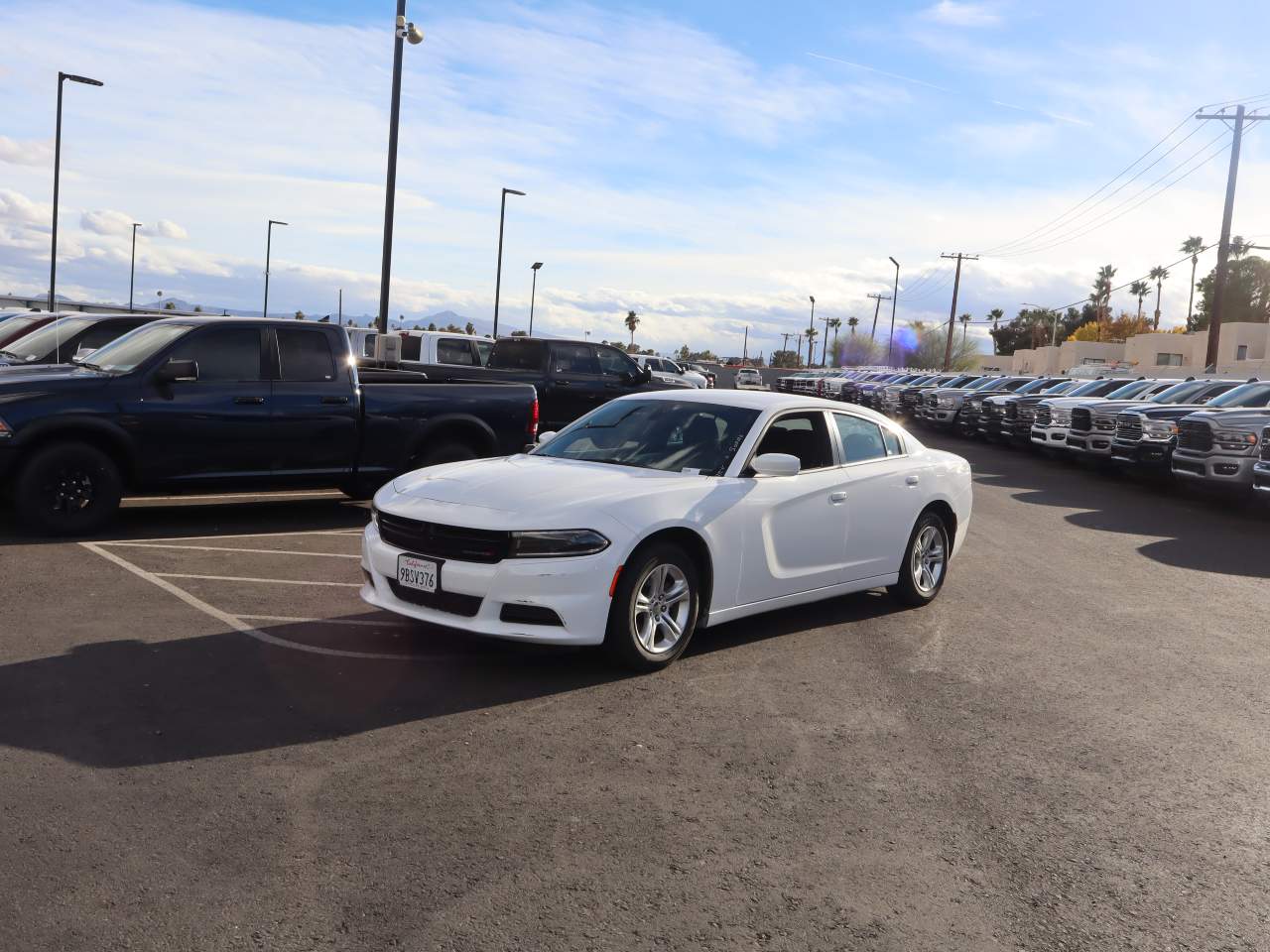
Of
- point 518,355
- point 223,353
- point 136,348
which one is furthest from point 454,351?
point 136,348

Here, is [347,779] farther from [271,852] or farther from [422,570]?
[422,570]

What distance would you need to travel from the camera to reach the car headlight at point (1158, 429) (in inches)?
746

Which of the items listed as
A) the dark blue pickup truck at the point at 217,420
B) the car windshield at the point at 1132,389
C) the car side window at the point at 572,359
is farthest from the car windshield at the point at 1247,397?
the dark blue pickup truck at the point at 217,420

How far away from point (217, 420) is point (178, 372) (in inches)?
24.0

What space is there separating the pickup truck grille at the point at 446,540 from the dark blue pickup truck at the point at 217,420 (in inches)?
180

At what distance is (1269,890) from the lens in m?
4.11

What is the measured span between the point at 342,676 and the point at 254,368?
5556 mm

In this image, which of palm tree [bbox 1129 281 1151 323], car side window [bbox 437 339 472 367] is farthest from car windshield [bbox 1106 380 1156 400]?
palm tree [bbox 1129 281 1151 323]

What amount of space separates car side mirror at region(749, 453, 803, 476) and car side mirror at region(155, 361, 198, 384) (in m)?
5.46

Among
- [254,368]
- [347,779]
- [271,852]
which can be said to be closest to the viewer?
[271,852]

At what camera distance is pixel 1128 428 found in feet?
65.7

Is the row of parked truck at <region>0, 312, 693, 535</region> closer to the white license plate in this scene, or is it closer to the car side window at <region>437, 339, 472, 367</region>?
the white license plate

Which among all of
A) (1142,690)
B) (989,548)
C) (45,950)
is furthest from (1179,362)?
(45,950)

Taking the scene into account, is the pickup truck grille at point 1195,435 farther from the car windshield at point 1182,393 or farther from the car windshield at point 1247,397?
the car windshield at point 1182,393
